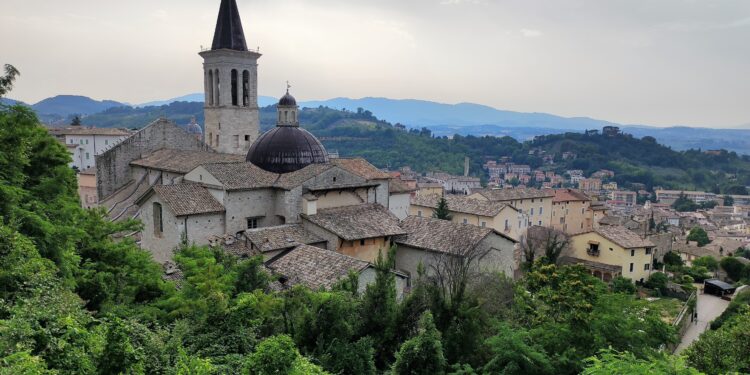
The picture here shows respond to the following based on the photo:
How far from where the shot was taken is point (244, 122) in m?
43.5

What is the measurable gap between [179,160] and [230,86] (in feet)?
31.4

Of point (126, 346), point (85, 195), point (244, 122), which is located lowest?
point (85, 195)

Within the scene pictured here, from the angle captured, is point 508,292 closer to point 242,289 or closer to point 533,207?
point 242,289

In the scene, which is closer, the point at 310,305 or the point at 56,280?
the point at 56,280

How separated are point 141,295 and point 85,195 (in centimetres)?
4031

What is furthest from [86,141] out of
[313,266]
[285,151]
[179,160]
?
[313,266]

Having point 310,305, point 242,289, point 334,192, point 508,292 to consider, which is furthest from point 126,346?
point 334,192

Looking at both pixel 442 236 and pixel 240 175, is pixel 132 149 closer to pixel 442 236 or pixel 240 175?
pixel 240 175

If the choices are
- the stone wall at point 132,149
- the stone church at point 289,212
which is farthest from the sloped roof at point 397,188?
the stone wall at point 132,149

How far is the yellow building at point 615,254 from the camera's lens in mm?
47594

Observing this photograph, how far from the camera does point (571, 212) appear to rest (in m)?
71.5

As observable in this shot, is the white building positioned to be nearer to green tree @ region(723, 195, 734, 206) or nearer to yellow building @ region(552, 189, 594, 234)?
yellow building @ region(552, 189, 594, 234)

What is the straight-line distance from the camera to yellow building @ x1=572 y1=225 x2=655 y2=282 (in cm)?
4759

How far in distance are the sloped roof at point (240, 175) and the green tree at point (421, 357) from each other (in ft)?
57.3
